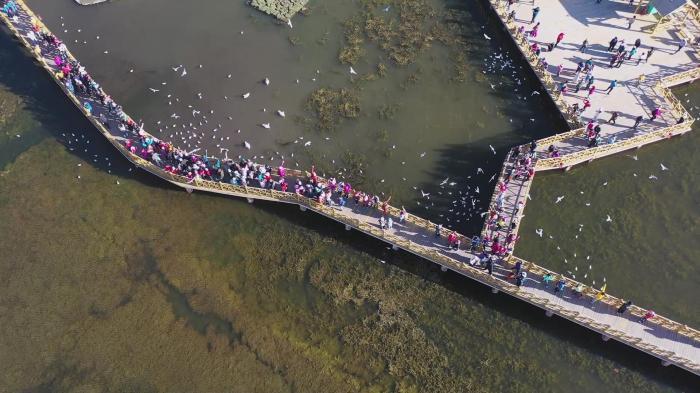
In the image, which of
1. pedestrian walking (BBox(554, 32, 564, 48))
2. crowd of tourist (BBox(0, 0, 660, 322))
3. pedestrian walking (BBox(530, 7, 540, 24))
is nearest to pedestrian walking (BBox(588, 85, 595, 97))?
crowd of tourist (BBox(0, 0, 660, 322))

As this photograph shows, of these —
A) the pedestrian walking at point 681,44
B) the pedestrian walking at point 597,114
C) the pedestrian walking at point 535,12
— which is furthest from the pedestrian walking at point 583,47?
the pedestrian walking at point 681,44

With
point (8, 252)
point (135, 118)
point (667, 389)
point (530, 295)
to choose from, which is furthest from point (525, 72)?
point (8, 252)

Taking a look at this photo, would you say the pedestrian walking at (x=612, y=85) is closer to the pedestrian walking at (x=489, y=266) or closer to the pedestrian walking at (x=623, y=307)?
the pedestrian walking at (x=623, y=307)

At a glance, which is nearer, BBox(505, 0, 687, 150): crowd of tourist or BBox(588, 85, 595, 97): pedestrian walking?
BBox(505, 0, 687, 150): crowd of tourist

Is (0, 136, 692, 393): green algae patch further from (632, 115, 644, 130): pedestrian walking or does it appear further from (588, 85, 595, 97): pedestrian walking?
(588, 85, 595, 97): pedestrian walking

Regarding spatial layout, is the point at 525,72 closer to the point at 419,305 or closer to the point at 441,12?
the point at 441,12

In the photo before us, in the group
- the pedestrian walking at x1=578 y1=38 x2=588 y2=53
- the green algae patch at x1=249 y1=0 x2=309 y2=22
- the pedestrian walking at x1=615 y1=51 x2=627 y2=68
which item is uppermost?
the pedestrian walking at x1=578 y1=38 x2=588 y2=53
